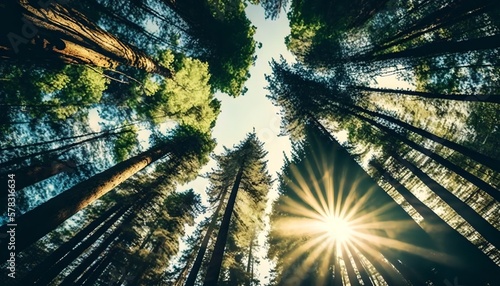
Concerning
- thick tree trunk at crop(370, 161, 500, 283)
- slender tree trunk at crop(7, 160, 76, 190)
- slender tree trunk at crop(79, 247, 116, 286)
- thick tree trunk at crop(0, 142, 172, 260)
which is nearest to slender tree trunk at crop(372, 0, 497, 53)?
thick tree trunk at crop(370, 161, 500, 283)

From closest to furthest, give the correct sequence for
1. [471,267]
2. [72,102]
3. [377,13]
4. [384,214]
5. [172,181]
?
[471,267], [384,214], [72,102], [377,13], [172,181]

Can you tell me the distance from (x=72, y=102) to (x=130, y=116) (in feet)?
9.91

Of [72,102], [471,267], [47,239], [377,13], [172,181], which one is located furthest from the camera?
[47,239]

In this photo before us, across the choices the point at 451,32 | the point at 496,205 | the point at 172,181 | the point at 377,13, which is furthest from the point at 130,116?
the point at 496,205

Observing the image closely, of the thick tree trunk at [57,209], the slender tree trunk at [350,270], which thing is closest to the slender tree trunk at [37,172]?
the thick tree trunk at [57,209]

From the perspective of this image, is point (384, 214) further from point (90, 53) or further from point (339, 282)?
point (90, 53)

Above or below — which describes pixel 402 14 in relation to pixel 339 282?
above

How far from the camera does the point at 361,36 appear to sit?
13570mm

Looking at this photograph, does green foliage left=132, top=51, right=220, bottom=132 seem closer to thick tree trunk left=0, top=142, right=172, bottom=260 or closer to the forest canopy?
the forest canopy

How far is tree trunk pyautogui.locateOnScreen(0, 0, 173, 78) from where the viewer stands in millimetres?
4117

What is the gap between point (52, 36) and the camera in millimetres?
4652

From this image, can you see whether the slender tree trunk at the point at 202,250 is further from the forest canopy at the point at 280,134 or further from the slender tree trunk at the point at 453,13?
the slender tree trunk at the point at 453,13

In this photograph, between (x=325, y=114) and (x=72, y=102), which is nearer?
(x=72, y=102)

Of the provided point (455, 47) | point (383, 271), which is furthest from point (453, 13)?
point (383, 271)
